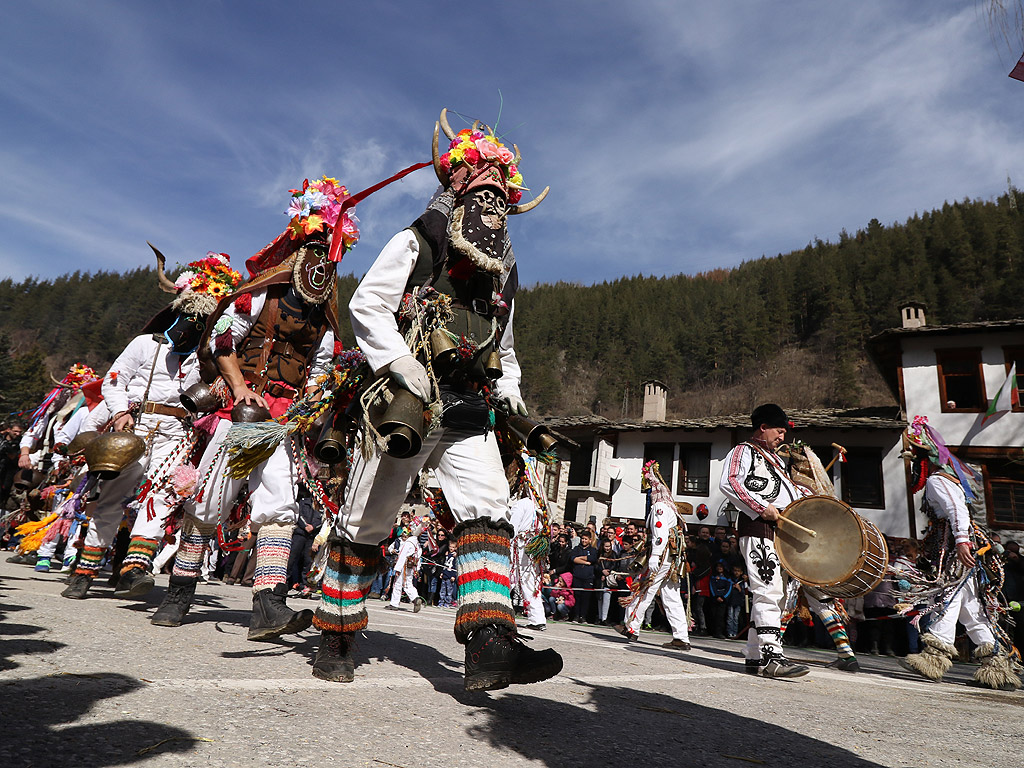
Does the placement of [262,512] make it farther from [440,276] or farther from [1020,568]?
[1020,568]

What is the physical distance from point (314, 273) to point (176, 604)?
2339 mm

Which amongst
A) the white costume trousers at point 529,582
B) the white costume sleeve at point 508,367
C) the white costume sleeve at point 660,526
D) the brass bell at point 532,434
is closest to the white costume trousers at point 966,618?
the white costume sleeve at point 660,526

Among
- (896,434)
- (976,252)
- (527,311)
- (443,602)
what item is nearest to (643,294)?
(527,311)

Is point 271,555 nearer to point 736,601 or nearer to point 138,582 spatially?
point 138,582

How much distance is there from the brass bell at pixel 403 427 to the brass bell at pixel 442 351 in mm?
339

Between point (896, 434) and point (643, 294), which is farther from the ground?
point (643, 294)

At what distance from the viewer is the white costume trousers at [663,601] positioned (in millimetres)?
8608

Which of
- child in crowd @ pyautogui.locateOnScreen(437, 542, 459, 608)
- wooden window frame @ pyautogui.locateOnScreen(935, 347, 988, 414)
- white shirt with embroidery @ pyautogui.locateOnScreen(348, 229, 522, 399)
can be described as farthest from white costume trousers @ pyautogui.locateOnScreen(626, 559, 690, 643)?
wooden window frame @ pyautogui.locateOnScreen(935, 347, 988, 414)

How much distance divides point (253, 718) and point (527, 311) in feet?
270

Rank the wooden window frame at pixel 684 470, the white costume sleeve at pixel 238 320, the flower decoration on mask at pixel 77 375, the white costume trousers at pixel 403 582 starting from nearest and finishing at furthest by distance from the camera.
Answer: the white costume sleeve at pixel 238 320 → the flower decoration on mask at pixel 77 375 → the white costume trousers at pixel 403 582 → the wooden window frame at pixel 684 470

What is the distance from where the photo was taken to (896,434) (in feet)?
73.6

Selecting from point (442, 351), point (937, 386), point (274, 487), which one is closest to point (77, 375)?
point (274, 487)

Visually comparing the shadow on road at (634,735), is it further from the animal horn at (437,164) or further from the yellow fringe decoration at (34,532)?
the yellow fringe decoration at (34,532)

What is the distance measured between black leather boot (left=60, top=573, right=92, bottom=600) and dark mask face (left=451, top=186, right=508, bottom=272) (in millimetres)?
4281
